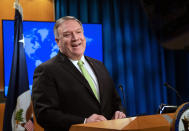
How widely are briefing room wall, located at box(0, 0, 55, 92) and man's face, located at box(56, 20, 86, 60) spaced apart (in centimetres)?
204

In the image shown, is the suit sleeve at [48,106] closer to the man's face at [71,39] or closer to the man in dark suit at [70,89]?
the man in dark suit at [70,89]

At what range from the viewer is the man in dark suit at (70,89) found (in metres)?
1.77

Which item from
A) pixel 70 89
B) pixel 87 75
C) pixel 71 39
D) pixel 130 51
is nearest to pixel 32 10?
pixel 130 51

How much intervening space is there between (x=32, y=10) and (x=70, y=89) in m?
2.68

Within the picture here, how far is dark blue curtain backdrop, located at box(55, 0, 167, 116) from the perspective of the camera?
4.60 m

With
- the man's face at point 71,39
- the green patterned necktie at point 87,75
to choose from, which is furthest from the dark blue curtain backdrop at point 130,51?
the green patterned necktie at point 87,75

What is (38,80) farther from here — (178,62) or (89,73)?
(178,62)

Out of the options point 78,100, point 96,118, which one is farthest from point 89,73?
point 96,118

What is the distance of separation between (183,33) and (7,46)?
3.61m

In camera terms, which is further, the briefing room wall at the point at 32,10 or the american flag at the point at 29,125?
the briefing room wall at the point at 32,10

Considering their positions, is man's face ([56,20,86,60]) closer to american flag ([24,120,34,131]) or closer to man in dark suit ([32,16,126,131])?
man in dark suit ([32,16,126,131])

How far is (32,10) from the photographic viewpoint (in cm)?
423

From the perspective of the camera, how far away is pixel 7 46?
3.73m

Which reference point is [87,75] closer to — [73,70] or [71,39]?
[73,70]
